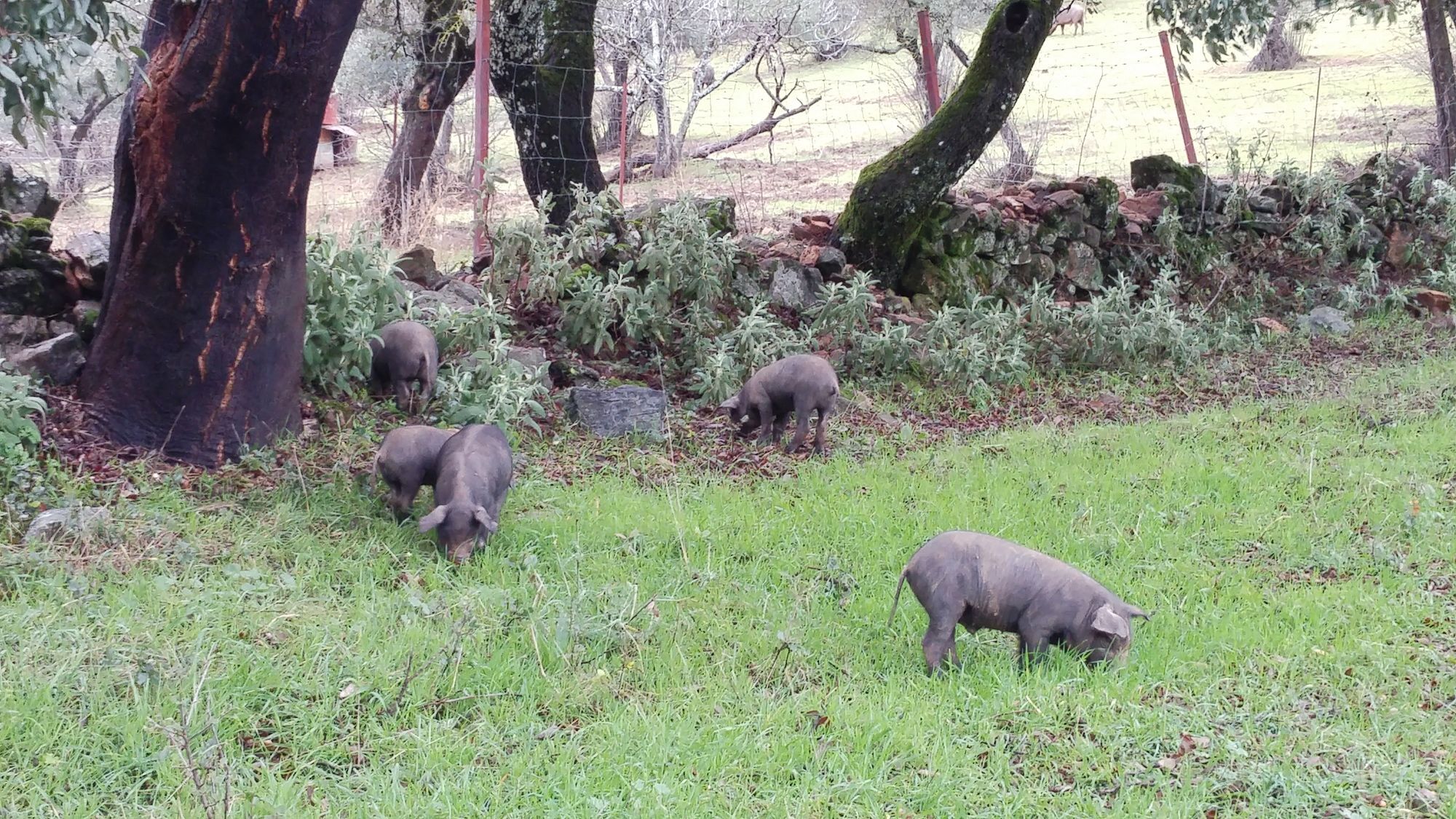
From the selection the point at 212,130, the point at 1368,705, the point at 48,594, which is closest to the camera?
the point at 1368,705

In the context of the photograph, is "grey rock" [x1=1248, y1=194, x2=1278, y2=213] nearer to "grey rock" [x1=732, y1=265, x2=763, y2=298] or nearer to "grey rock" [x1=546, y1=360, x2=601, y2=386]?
"grey rock" [x1=732, y1=265, x2=763, y2=298]

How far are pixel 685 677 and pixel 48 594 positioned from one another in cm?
282

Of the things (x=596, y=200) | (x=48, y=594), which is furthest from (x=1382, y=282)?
(x=48, y=594)

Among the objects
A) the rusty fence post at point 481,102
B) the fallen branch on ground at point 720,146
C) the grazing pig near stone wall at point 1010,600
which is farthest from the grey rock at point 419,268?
the fallen branch on ground at point 720,146

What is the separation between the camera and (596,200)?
10.2 metres

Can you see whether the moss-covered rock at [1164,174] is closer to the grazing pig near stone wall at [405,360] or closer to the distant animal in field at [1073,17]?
the distant animal in field at [1073,17]

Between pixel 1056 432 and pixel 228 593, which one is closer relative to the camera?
pixel 228 593

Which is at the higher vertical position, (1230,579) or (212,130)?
(212,130)

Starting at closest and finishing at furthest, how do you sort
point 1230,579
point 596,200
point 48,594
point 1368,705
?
point 1368,705
point 48,594
point 1230,579
point 596,200

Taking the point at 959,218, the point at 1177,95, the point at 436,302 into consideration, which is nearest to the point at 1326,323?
the point at 1177,95

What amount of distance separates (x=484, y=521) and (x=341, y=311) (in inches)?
109

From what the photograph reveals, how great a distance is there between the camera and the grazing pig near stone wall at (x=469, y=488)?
605 centimetres

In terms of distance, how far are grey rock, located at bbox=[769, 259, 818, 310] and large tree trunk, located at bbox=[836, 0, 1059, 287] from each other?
2.85ft

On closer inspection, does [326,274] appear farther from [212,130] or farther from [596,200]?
[596,200]
